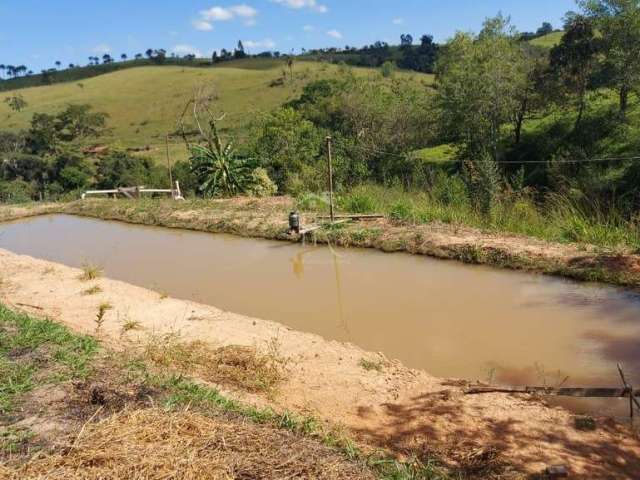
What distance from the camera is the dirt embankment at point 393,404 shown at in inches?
140

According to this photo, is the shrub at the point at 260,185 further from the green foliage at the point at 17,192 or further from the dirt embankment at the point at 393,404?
the green foliage at the point at 17,192

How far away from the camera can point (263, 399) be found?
13.7 feet

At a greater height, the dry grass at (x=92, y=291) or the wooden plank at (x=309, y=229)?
the wooden plank at (x=309, y=229)

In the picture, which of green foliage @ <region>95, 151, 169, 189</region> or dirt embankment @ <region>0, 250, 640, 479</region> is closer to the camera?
dirt embankment @ <region>0, 250, 640, 479</region>

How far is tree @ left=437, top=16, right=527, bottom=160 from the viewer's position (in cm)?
1546

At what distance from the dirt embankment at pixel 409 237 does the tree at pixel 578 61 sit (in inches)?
401

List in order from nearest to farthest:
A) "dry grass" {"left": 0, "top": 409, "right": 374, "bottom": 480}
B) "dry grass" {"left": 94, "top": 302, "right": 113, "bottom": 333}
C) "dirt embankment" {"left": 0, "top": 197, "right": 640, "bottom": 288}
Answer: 1. "dry grass" {"left": 0, "top": 409, "right": 374, "bottom": 480}
2. "dry grass" {"left": 94, "top": 302, "right": 113, "bottom": 333}
3. "dirt embankment" {"left": 0, "top": 197, "right": 640, "bottom": 288}

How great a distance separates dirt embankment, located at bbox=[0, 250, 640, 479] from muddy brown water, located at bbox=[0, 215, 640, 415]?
0.52 m

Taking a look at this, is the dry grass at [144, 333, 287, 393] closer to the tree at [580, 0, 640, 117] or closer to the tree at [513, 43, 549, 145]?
the tree at [580, 0, 640, 117]

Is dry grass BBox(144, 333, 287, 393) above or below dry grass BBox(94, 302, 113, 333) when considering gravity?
below

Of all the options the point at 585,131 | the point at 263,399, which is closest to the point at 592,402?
the point at 263,399

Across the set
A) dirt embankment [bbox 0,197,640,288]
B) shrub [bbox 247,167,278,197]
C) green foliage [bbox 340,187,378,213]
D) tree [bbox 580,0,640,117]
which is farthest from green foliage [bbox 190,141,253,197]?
tree [bbox 580,0,640,117]

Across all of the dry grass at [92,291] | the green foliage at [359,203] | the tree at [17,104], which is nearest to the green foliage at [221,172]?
the green foliage at [359,203]

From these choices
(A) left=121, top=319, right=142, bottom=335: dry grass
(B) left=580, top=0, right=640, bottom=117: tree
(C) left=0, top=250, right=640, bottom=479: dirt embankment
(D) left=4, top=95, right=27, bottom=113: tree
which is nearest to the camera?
(C) left=0, top=250, right=640, bottom=479: dirt embankment
